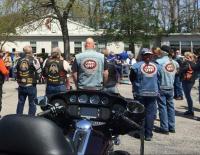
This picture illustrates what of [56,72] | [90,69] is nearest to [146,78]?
[90,69]

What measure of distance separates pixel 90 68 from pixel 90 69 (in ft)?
0.05

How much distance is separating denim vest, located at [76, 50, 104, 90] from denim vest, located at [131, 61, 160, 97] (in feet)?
2.60

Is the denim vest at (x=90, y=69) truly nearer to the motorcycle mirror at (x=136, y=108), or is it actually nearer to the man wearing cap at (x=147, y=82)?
the man wearing cap at (x=147, y=82)

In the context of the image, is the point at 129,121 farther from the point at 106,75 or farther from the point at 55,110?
the point at 106,75

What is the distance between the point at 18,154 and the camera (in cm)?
330

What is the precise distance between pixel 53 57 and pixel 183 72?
3.67 m

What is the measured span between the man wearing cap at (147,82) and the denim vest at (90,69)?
0.80 meters

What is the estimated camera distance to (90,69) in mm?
8438

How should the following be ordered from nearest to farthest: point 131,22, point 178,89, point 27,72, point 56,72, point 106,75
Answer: point 106,75, point 56,72, point 27,72, point 178,89, point 131,22

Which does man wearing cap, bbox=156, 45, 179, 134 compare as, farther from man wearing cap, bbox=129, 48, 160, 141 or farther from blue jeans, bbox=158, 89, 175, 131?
man wearing cap, bbox=129, 48, 160, 141

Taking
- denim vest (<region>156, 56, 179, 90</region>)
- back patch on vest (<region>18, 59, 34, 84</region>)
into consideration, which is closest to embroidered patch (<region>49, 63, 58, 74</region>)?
back patch on vest (<region>18, 59, 34, 84</region>)

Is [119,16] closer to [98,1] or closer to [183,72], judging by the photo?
[98,1]

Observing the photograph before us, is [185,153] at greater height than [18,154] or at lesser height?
lesser

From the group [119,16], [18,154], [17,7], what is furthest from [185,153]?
[119,16]
